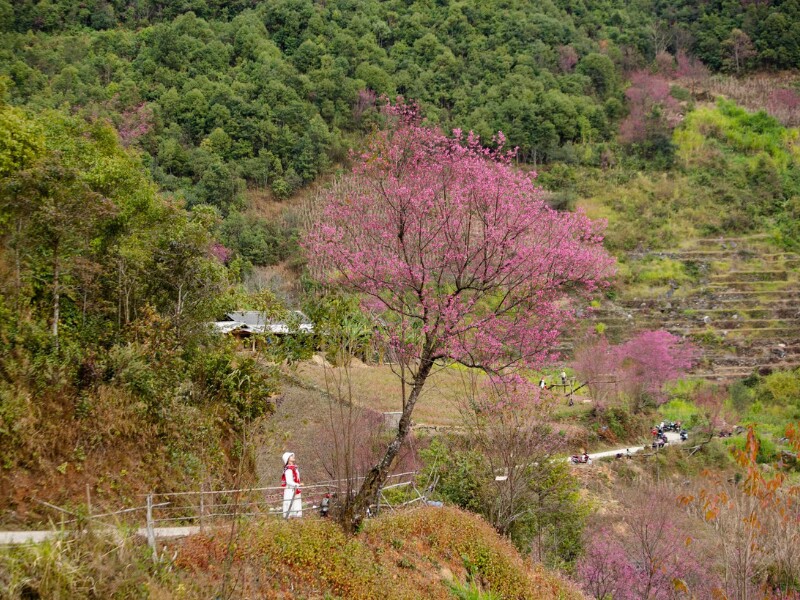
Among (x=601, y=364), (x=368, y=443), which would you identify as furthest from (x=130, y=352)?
(x=601, y=364)

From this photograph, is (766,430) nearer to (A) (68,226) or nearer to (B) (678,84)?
(A) (68,226)

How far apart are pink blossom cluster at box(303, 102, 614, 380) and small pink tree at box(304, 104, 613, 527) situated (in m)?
0.02

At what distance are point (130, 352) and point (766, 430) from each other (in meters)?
24.3

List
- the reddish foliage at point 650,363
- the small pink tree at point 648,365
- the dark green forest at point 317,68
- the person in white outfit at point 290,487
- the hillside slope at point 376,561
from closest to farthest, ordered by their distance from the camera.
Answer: the hillside slope at point 376,561 → the person in white outfit at point 290,487 → the small pink tree at point 648,365 → the reddish foliage at point 650,363 → the dark green forest at point 317,68

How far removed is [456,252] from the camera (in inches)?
335

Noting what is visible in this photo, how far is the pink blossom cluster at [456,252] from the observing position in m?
8.16

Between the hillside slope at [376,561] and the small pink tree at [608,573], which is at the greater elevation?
the hillside slope at [376,561]

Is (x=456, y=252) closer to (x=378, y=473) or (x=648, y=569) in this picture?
(x=378, y=473)

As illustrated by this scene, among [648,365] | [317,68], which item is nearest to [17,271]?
[648,365]

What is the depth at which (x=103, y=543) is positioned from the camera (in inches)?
223

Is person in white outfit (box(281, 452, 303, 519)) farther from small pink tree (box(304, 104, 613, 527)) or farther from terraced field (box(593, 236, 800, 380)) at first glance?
terraced field (box(593, 236, 800, 380))

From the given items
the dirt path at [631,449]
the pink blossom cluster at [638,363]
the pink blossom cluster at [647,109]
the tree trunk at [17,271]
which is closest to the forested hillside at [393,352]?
the tree trunk at [17,271]

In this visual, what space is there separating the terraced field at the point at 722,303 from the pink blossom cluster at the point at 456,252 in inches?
1007

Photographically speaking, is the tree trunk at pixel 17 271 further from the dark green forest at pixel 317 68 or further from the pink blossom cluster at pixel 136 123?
the pink blossom cluster at pixel 136 123
